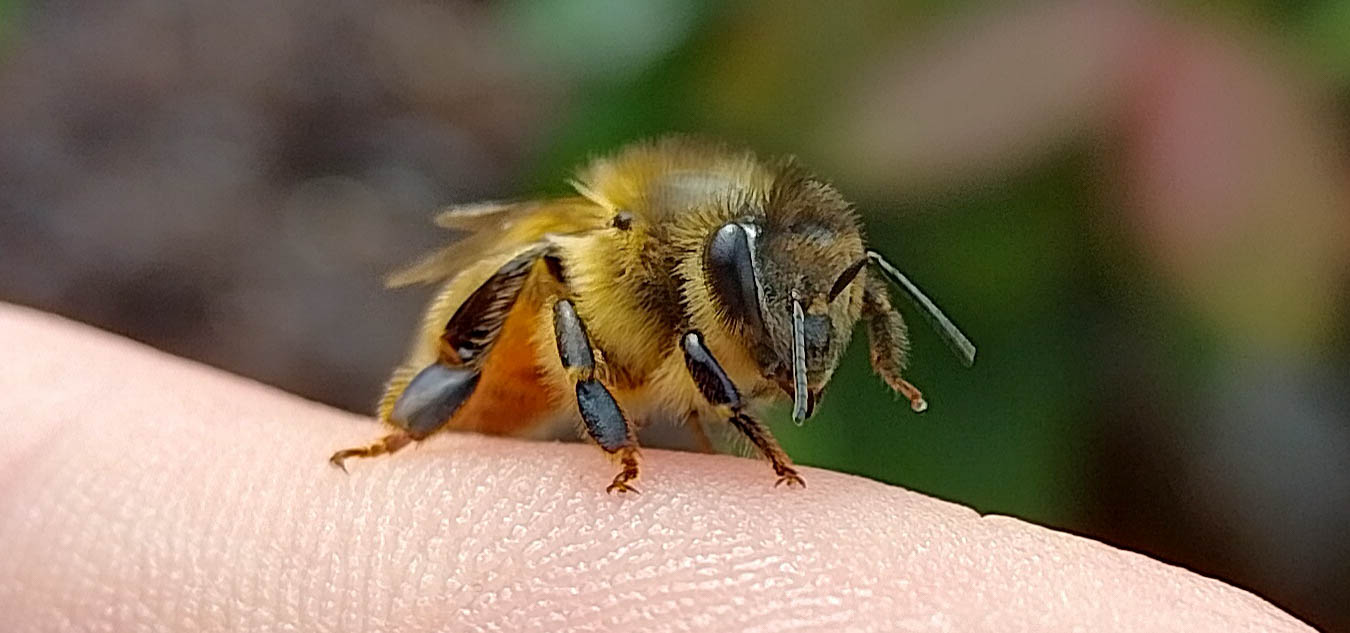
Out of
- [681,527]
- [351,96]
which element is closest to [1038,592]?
[681,527]

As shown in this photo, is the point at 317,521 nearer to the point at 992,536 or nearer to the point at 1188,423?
the point at 992,536

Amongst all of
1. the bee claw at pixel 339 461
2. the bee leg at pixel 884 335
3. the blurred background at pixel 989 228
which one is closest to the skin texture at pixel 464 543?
the bee claw at pixel 339 461

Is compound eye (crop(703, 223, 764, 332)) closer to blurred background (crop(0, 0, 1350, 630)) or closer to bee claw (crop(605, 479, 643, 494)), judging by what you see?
bee claw (crop(605, 479, 643, 494))

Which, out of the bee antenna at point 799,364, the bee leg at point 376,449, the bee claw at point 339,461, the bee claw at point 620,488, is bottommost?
the bee claw at point 339,461

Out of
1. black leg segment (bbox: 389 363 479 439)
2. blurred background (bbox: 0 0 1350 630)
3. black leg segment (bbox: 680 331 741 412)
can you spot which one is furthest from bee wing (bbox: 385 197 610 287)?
blurred background (bbox: 0 0 1350 630)

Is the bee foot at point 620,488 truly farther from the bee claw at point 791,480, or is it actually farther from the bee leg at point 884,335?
the bee leg at point 884,335

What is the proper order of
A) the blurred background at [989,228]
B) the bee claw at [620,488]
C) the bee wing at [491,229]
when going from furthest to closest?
the blurred background at [989,228]
the bee wing at [491,229]
the bee claw at [620,488]

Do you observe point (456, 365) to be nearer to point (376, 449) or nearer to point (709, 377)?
point (376, 449)
